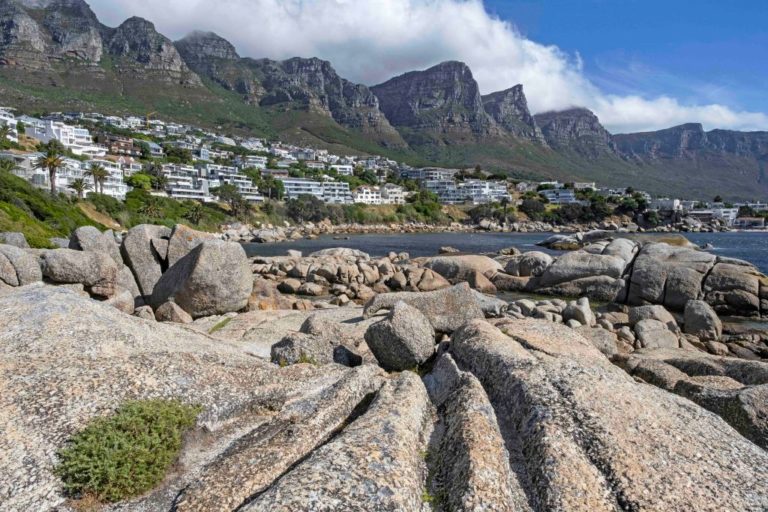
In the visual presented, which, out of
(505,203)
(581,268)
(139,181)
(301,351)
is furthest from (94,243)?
(505,203)

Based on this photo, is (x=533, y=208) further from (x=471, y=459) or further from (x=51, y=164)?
(x=471, y=459)

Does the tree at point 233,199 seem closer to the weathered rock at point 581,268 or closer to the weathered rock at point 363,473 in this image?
the weathered rock at point 581,268

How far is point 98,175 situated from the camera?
94062mm

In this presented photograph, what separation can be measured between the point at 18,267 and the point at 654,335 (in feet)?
88.1

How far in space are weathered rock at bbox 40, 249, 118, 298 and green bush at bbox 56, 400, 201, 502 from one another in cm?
1594

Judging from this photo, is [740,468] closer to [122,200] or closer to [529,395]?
[529,395]

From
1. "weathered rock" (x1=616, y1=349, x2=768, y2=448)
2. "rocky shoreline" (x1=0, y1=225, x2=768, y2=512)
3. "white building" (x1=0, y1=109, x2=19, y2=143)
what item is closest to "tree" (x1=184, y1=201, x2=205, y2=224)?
"white building" (x1=0, y1=109, x2=19, y2=143)

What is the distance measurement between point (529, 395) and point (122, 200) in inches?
4318

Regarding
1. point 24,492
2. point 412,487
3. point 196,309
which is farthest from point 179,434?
point 196,309

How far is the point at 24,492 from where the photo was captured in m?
5.99

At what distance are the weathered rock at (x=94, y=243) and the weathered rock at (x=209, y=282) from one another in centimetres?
422

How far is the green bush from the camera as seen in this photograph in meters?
6.16

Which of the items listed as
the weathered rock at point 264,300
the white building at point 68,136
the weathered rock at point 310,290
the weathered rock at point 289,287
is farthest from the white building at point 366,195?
the weathered rock at point 264,300

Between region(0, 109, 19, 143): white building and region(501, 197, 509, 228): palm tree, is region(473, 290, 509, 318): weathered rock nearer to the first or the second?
region(0, 109, 19, 143): white building
